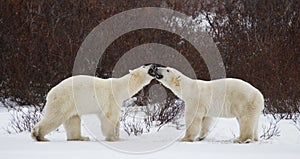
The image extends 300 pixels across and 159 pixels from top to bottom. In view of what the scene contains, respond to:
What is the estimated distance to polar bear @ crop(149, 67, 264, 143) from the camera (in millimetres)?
5945

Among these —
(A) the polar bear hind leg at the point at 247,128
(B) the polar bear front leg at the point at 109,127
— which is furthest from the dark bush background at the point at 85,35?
(B) the polar bear front leg at the point at 109,127

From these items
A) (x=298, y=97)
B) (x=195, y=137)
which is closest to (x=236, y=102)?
(x=195, y=137)

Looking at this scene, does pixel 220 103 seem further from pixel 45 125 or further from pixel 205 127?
pixel 45 125

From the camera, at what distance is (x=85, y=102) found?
5996 millimetres

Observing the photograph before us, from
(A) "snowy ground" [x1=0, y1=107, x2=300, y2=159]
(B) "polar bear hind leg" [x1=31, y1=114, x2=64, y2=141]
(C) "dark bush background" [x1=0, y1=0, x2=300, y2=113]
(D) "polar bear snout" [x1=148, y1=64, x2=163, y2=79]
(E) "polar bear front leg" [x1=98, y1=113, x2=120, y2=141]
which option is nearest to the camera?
(A) "snowy ground" [x1=0, y1=107, x2=300, y2=159]

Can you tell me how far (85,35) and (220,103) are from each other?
24.8ft

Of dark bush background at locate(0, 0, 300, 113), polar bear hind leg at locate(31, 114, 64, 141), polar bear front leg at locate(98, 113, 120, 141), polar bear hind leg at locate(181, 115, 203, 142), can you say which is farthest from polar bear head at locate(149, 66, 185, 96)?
dark bush background at locate(0, 0, 300, 113)

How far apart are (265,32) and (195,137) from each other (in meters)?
7.27

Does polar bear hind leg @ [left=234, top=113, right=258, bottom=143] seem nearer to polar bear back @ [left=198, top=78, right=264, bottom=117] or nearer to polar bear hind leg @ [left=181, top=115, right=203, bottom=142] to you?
polar bear back @ [left=198, top=78, right=264, bottom=117]

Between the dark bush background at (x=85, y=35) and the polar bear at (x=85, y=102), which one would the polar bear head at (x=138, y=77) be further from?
the dark bush background at (x=85, y=35)

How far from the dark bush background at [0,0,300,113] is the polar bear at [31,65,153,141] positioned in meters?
5.53

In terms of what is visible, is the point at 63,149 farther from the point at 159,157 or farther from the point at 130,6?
the point at 130,6

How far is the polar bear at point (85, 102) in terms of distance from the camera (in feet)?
19.4

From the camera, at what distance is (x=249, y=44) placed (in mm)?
Result: 12492
